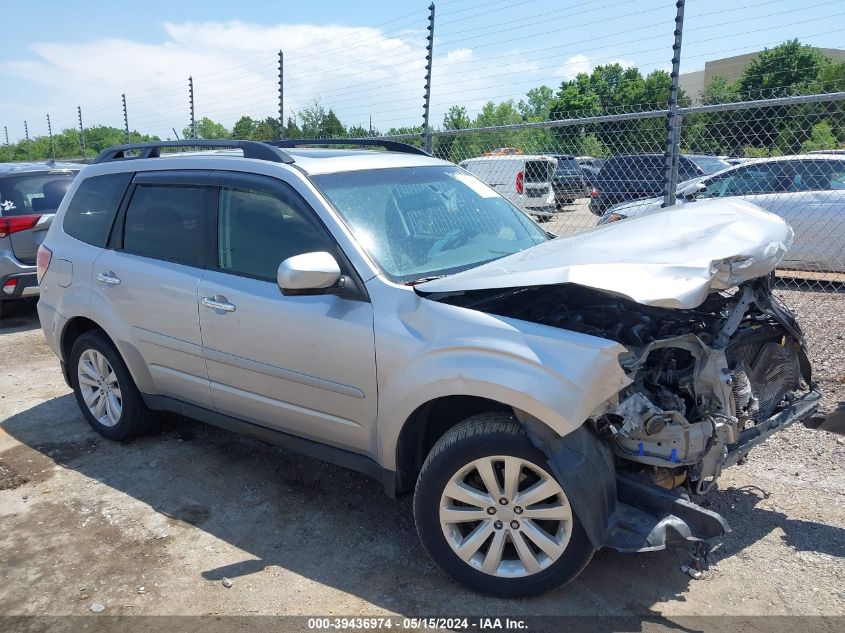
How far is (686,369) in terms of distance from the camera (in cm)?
309

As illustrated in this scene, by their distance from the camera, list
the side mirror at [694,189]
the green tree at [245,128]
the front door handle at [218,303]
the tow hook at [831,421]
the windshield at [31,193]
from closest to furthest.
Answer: the tow hook at [831,421], the front door handle at [218,303], the windshield at [31,193], the side mirror at [694,189], the green tree at [245,128]

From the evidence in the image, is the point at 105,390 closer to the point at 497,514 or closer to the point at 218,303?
the point at 218,303

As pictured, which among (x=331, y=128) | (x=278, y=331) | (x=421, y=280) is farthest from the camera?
(x=331, y=128)

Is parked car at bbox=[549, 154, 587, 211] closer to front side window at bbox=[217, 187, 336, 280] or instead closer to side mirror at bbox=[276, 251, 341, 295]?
front side window at bbox=[217, 187, 336, 280]

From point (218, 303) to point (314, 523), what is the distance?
1.27 meters

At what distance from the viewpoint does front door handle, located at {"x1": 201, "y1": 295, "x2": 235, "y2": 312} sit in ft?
12.3

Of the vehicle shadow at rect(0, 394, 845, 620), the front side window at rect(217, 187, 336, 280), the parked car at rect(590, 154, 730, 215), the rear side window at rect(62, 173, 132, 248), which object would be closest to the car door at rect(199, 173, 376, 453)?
the front side window at rect(217, 187, 336, 280)

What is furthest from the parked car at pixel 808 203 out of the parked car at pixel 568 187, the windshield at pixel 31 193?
the windshield at pixel 31 193

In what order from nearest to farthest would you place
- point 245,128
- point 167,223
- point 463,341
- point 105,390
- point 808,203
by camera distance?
point 463,341
point 167,223
point 105,390
point 808,203
point 245,128

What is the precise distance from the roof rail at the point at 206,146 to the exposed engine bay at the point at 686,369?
4.68ft

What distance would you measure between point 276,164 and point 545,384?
6.42 ft

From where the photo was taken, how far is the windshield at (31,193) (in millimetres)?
8055

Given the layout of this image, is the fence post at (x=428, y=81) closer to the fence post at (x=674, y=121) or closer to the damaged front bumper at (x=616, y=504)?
the fence post at (x=674, y=121)

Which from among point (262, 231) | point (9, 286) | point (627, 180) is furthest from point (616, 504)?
point (627, 180)
